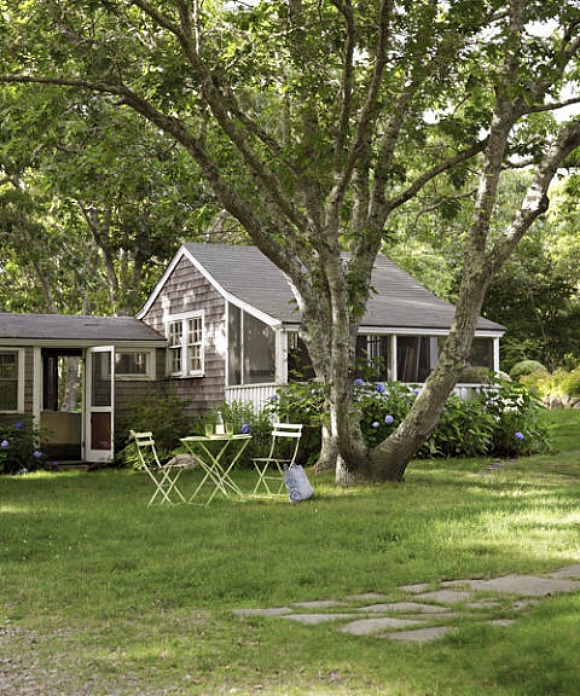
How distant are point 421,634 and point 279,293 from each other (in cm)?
1496

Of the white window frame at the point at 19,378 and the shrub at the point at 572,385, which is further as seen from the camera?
the shrub at the point at 572,385

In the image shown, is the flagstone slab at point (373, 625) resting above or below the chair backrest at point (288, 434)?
below

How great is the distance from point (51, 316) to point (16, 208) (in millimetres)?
2750

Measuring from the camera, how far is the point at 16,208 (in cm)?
2173

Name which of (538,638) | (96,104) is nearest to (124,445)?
(96,104)

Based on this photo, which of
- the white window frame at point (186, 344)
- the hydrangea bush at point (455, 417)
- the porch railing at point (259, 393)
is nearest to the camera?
the hydrangea bush at point (455, 417)

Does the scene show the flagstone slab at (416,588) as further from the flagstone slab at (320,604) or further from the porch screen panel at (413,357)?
the porch screen panel at (413,357)

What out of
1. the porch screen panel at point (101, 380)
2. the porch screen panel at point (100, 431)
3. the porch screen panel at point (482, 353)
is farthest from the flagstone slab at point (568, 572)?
the porch screen panel at point (482, 353)

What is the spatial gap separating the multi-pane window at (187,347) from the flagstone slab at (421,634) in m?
14.8

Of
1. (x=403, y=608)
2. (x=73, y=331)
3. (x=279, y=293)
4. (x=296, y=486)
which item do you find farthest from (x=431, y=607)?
(x=73, y=331)

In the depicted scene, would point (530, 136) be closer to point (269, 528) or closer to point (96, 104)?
point (96, 104)

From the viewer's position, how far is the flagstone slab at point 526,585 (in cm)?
645

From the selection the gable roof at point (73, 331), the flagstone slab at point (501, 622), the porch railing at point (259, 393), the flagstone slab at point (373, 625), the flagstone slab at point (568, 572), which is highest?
the gable roof at point (73, 331)

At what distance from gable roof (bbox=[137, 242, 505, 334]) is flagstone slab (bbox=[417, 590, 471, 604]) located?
11.2m
